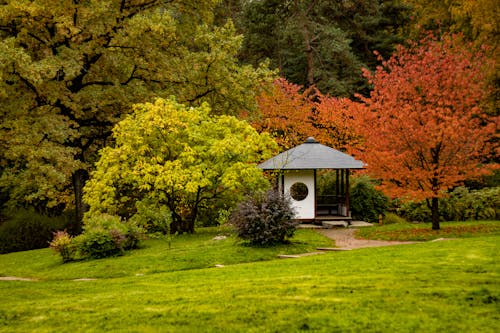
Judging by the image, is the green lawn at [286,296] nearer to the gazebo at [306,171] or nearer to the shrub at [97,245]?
the shrub at [97,245]

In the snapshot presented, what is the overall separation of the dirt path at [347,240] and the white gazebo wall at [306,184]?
1.46m

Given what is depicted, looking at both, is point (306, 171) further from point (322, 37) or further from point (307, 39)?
point (322, 37)

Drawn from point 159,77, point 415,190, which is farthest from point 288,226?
point 159,77

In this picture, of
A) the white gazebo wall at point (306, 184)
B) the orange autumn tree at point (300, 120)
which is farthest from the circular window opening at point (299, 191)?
the orange autumn tree at point (300, 120)

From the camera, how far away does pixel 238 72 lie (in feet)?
78.0

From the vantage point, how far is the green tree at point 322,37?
35.4 metres

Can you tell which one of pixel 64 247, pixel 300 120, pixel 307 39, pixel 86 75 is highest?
pixel 307 39

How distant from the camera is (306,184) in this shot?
829 inches

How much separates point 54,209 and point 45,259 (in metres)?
11.6

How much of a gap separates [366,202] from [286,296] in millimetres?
15825

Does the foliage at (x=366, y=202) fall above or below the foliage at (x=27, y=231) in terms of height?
above

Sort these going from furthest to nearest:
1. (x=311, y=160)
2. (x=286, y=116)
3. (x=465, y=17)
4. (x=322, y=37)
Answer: (x=322, y=37)
(x=286, y=116)
(x=465, y=17)
(x=311, y=160)

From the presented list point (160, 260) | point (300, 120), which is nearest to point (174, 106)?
point (160, 260)

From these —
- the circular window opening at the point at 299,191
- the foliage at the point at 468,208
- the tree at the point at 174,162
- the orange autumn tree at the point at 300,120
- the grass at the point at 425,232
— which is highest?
the orange autumn tree at the point at 300,120
